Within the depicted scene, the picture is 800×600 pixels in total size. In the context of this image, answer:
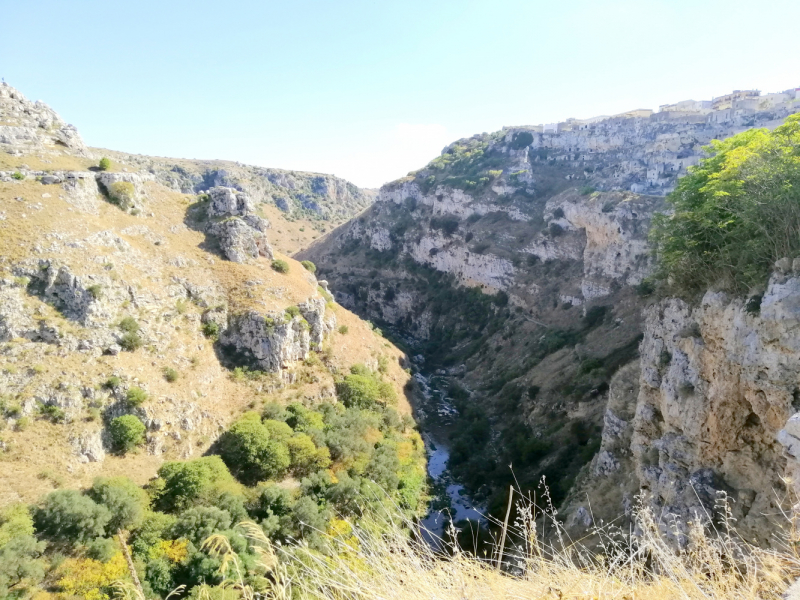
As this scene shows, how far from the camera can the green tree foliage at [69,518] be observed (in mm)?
19031

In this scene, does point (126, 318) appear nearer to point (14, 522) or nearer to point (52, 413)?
point (52, 413)

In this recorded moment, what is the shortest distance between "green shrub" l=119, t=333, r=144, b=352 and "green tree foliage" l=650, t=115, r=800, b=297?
1219 inches

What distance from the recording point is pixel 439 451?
38.3 metres

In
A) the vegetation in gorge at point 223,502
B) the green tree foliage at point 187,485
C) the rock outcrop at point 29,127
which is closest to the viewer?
the vegetation in gorge at point 223,502

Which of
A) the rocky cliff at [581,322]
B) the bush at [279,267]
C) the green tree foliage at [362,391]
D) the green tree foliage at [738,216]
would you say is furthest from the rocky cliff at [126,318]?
the green tree foliage at [738,216]

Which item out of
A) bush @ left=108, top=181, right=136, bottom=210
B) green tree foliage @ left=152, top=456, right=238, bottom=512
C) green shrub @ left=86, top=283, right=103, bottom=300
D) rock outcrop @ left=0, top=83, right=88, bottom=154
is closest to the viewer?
green tree foliage @ left=152, top=456, right=238, bottom=512

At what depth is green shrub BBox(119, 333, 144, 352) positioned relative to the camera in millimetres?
28219

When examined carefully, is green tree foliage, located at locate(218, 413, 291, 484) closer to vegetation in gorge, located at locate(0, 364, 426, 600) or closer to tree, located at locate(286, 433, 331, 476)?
vegetation in gorge, located at locate(0, 364, 426, 600)

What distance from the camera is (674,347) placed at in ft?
58.4

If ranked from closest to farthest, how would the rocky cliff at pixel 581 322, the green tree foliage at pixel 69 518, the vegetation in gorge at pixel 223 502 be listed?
the rocky cliff at pixel 581 322 < the vegetation in gorge at pixel 223 502 < the green tree foliage at pixel 69 518

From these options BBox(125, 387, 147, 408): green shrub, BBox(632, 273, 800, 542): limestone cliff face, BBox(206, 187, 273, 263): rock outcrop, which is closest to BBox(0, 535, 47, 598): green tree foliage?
BBox(125, 387, 147, 408): green shrub

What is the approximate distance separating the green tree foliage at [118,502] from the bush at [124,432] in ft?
10.1

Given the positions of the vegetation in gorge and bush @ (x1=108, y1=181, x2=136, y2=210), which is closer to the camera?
the vegetation in gorge

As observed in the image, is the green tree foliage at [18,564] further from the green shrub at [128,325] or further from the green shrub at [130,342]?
the green shrub at [128,325]
